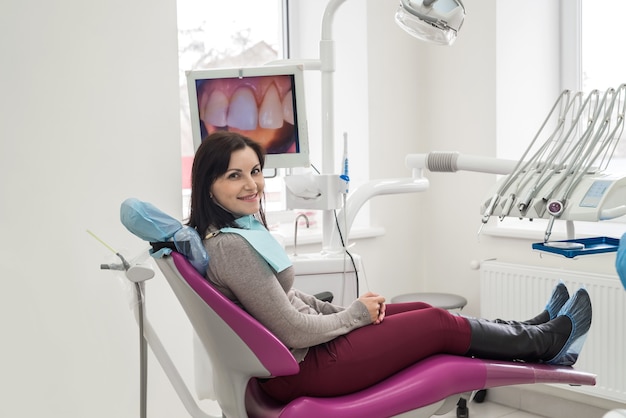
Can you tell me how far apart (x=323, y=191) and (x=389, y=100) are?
1235mm

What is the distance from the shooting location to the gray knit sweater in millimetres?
1812

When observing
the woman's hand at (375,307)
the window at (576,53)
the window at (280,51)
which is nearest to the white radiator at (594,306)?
the window at (576,53)

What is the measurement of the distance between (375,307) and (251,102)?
0.93 m

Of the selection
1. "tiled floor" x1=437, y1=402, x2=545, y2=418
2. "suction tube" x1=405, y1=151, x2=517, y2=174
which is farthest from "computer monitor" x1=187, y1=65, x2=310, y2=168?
"tiled floor" x1=437, y1=402, x2=545, y2=418

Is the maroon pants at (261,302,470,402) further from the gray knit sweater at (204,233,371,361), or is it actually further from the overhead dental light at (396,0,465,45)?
the overhead dental light at (396,0,465,45)

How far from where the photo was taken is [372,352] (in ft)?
6.23

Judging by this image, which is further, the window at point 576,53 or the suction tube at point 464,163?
the window at point 576,53

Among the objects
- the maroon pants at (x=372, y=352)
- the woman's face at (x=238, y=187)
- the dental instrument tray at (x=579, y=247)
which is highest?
the woman's face at (x=238, y=187)

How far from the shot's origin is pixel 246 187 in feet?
6.41

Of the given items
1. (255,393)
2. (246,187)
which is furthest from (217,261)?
(255,393)

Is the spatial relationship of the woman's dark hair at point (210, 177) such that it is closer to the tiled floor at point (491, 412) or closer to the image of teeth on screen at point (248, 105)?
the image of teeth on screen at point (248, 105)

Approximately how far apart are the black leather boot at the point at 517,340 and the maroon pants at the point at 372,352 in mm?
35

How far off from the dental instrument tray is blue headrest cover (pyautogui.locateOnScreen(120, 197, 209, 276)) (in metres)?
0.84

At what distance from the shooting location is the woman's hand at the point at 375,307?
194 centimetres
